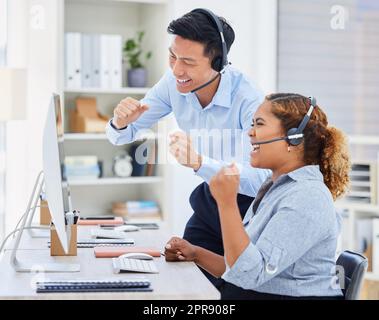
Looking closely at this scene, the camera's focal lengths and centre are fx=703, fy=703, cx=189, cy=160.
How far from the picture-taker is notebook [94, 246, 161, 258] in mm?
1634

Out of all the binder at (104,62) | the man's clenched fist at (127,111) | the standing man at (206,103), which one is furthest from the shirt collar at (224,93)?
the binder at (104,62)

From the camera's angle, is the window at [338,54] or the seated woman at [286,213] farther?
the window at [338,54]

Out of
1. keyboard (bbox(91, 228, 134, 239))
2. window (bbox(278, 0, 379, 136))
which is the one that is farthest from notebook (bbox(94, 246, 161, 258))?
window (bbox(278, 0, 379, 136))

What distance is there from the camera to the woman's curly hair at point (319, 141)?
148cm

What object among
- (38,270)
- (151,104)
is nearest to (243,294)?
(38,270)

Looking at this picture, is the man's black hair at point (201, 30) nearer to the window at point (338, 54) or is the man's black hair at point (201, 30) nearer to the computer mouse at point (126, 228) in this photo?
the computer mouse at point (126, 228)

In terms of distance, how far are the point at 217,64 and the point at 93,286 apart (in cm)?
86

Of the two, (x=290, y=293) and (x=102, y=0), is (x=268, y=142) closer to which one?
(x=290, y=293)

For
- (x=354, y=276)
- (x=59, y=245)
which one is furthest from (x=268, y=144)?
(x=59, y=245)

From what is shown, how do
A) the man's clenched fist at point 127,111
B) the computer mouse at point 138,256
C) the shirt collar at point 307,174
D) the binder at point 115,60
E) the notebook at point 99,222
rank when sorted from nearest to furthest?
the shirt collar at point 307,174 → the computer mouse at point 138,256 → the man's clenched fist at point 127,111 → the notebook at point 99,222 → the binder at point 115,60

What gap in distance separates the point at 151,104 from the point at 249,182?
487mm

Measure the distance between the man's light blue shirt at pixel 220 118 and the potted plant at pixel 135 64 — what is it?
1.18 m

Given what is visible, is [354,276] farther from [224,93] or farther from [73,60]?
[73,60]
